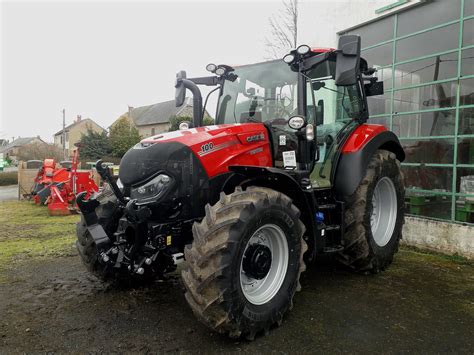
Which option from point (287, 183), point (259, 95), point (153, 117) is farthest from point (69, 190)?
point (153, 117)

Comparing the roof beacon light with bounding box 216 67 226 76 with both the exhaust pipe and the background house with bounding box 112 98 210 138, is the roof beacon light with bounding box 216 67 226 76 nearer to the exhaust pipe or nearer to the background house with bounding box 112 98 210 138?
the exhaust pipe

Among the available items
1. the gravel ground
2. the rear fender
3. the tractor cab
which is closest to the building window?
the gravel ground

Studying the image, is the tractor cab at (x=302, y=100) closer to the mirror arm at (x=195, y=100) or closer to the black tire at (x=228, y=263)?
the mirror arm at (x=195, y=100)

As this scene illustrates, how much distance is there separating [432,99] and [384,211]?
2.27 m

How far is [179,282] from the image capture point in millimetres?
4406

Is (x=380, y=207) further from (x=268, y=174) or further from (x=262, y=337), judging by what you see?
→ (x=262, y=337)

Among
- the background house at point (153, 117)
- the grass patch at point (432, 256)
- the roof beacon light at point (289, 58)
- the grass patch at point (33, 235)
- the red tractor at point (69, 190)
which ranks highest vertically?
the background house at point (153, 117)

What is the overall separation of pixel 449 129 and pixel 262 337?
14.8ft

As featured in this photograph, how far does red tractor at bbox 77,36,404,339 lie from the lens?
292 centimetres

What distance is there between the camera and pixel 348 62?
11.9 ft

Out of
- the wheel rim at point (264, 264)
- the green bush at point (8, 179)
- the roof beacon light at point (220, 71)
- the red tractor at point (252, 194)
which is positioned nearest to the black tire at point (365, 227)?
Answer: the red tractor at point (252, 194)

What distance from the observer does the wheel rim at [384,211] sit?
16.2 feet

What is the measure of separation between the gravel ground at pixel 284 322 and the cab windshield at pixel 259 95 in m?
→ 1.93

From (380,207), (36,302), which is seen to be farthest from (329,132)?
(36,302)
